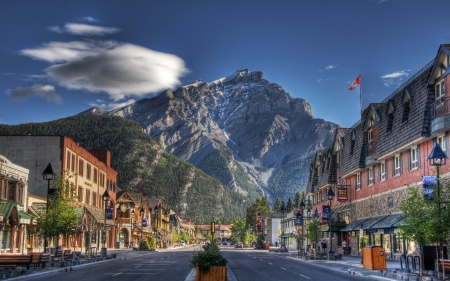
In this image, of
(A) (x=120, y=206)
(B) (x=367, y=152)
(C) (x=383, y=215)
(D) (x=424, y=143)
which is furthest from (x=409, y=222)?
(A) (x=120, y=206)

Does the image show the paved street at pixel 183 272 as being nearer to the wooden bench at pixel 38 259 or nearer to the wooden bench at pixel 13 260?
the wooden bench at pixel 38 259

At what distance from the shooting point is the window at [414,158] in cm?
4116

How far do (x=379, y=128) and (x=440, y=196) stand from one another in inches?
1025

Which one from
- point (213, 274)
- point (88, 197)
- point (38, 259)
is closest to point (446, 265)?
point (213, 274)

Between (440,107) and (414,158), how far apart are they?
25.0ft

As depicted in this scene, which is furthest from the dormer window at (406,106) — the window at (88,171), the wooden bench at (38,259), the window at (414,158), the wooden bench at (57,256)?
the window at (88,171)

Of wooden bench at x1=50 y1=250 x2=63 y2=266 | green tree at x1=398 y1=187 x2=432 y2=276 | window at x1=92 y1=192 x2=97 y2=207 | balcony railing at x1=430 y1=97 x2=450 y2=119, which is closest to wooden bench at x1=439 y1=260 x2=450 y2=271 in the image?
green tree at x1=398 y1=187 x2=432 y2=276

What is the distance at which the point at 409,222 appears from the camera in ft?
84.3

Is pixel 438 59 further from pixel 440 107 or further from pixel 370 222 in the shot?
pixel 370 222

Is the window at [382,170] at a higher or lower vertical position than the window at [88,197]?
higher

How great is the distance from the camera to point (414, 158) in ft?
138

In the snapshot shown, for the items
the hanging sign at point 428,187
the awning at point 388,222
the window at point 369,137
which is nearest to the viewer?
the hanging sign at point 428,187

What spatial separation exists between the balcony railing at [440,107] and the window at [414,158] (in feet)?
16.2

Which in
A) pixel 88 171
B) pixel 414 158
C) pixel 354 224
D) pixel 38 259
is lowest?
pixel 38 259
